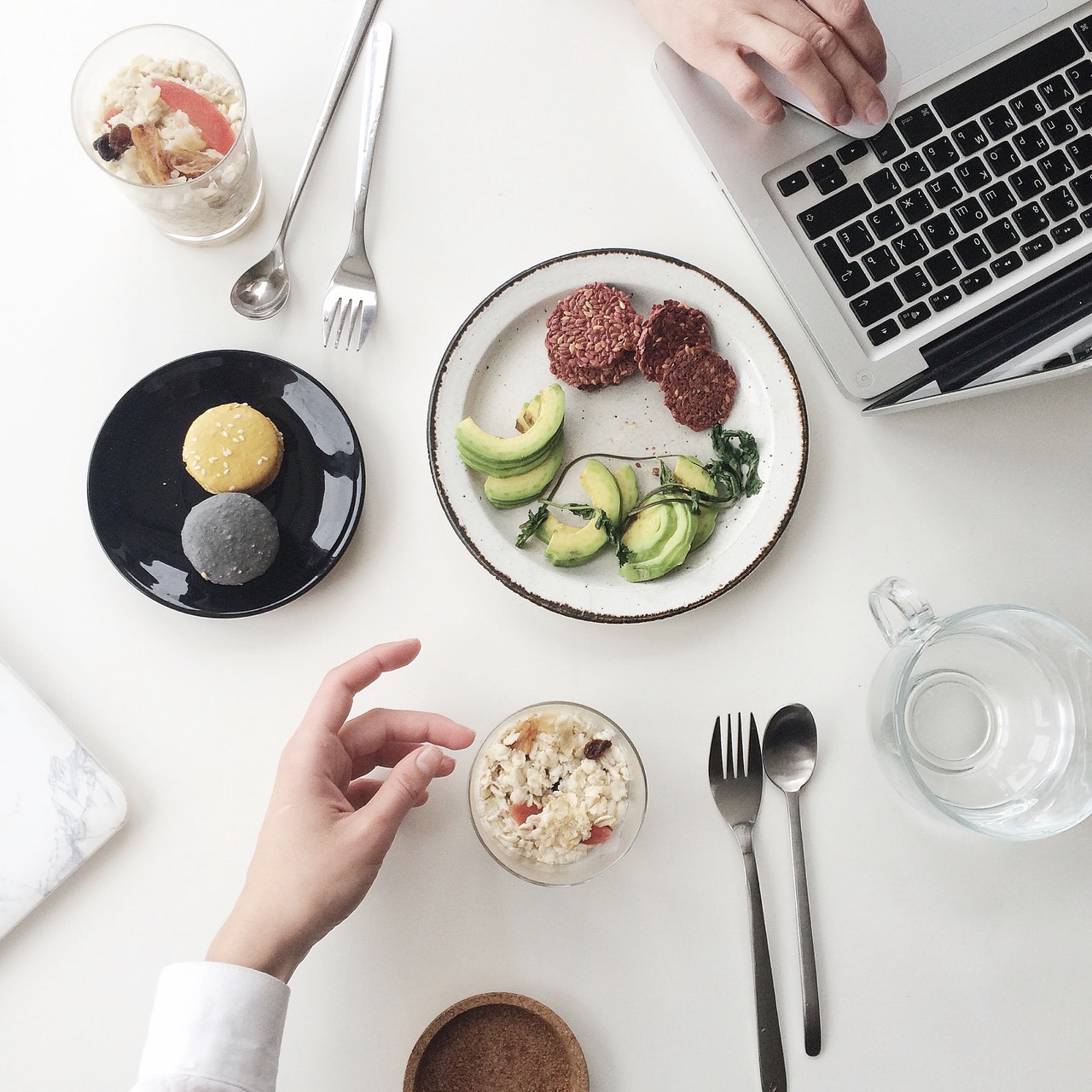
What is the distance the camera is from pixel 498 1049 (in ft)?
3.38

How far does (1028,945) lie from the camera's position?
3.56ft

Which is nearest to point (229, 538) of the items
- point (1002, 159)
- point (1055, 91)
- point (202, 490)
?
point (202, 490)

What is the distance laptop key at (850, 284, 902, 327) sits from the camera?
3.40 ft

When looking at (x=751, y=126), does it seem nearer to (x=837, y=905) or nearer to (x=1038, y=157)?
(x=1038, y=157)

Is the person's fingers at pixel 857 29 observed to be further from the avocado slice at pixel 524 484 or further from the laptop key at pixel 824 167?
the avocado slice at pixel 524 484

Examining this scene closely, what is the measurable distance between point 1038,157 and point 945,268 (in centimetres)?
17

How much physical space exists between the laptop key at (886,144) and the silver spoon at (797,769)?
0.67 meters

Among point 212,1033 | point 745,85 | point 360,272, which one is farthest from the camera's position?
point 360,272

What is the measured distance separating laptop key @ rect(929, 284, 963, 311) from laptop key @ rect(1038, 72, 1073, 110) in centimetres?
25

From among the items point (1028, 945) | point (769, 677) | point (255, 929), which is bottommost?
point (1028, 945)

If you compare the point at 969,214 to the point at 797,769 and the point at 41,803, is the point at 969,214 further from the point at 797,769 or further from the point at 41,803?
the point at 41,803

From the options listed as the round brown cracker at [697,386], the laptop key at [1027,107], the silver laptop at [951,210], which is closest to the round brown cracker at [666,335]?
the round brown cracker at [697,386]

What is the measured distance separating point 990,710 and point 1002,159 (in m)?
0.67

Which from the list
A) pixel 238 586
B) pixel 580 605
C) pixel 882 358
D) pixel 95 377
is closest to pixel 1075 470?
pixel 882 358
